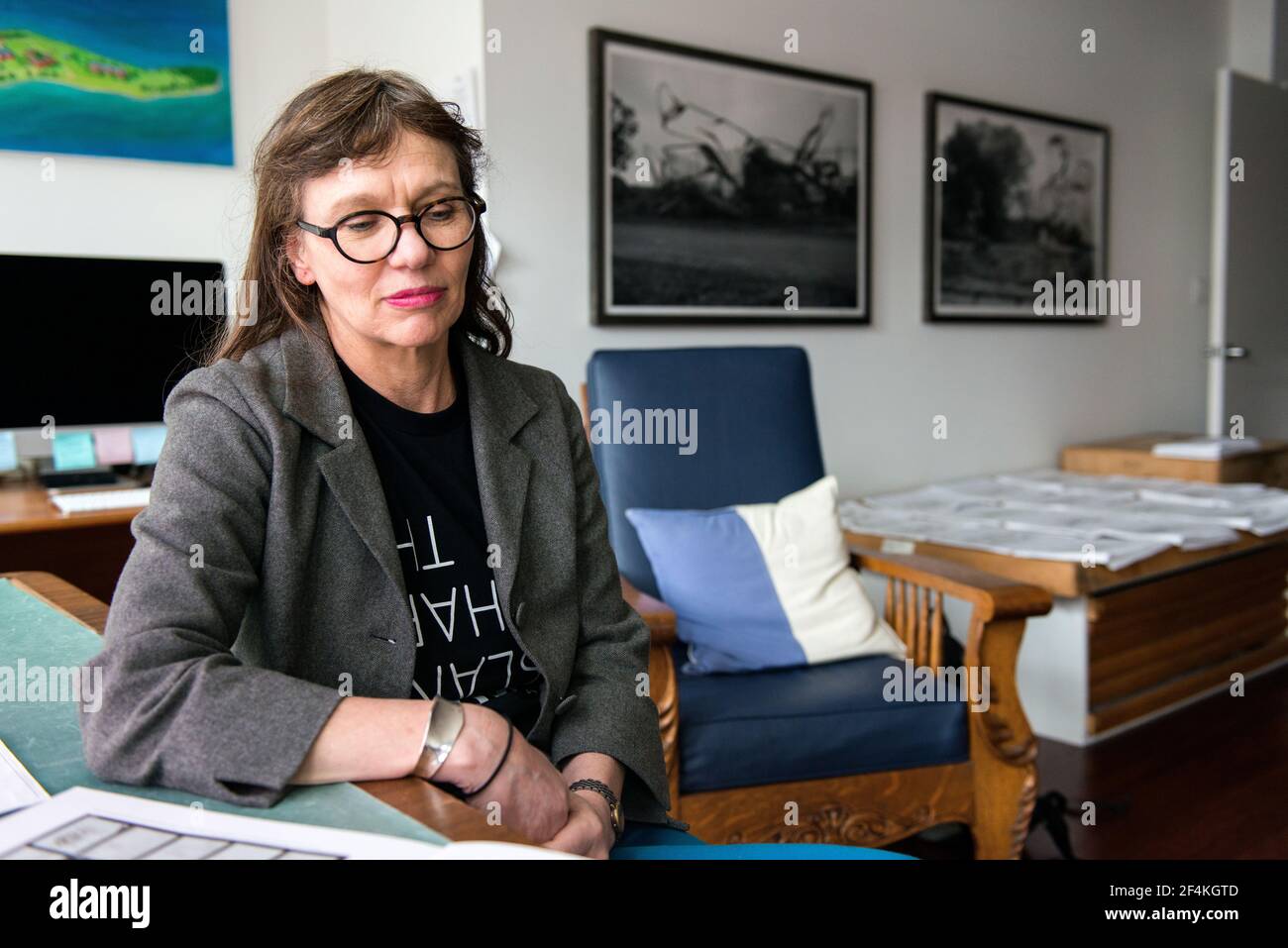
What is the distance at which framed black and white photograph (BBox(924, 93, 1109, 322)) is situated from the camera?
378 centimetres

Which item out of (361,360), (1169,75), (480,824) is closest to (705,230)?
(361,360)

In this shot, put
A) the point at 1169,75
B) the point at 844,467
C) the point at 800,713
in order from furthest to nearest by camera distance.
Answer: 1. the point at 1169,75
2. the point at 844,467
3. the point at 800,713

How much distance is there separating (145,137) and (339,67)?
0.59 meters

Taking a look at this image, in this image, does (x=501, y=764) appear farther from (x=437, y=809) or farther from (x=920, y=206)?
(x=920, y=206)

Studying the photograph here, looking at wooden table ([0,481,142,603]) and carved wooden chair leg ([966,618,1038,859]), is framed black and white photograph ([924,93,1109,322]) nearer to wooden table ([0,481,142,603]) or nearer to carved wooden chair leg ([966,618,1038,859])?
carved wooden chair leg ([966,618,1038,859])

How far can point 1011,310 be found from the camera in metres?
4.09

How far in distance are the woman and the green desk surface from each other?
1cm

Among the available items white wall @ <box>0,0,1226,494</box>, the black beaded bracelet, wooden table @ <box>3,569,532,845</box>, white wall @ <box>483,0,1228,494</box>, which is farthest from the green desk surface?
white wall @ <box>483,0,1228,494</box>

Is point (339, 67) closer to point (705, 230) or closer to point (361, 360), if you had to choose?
point (705, 230)

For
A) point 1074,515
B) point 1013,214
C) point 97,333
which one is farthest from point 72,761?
point 1013,214

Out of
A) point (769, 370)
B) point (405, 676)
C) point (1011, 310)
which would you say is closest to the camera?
point (405, 676)

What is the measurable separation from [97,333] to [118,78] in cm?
72

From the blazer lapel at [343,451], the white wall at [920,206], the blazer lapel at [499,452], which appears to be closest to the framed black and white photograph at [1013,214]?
the white wall at [920,206]

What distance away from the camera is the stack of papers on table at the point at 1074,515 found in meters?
2.91
